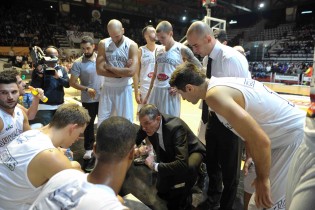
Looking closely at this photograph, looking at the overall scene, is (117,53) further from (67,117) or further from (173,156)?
(67,117)

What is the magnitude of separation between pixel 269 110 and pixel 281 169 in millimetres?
400

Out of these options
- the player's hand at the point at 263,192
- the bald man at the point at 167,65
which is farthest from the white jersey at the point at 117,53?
the player's hand at the point at 263,192

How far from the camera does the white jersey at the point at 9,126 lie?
2.43 meters

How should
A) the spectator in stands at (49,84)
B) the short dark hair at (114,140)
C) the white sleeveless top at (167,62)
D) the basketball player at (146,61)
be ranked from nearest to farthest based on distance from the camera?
the short dark hair at (114,140) → the white sleeveless top at (167,62) → the spectator in stands at (49,84) → the basketball player at (146,61)

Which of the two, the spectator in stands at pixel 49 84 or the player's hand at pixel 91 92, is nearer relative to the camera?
the spectator in stands at pixel 49 84

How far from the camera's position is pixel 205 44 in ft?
8.77

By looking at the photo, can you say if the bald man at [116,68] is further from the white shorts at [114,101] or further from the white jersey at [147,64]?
the white jersey at [147,64]

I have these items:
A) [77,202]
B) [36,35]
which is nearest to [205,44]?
[77,202]

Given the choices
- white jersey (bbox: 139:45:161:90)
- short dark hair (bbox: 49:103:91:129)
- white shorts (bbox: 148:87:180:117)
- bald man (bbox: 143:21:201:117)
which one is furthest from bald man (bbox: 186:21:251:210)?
white jersey (bbox: 139:45:161:90)

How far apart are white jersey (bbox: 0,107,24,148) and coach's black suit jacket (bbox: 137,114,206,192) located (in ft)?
4.41

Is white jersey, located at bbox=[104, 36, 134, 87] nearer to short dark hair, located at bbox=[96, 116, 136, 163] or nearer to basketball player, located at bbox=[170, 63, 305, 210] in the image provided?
basketball player, located at bbox=[170, 63, 305, 210]

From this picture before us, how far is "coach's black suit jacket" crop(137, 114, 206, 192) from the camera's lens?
8.63 feet

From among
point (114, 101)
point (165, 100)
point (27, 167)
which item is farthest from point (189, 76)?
point (114, 101)

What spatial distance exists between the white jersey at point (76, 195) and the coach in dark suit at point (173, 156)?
5.27ft
